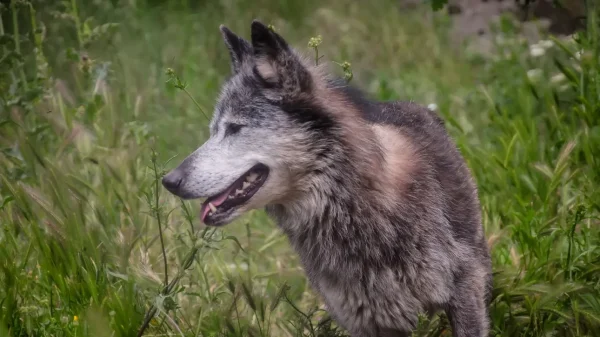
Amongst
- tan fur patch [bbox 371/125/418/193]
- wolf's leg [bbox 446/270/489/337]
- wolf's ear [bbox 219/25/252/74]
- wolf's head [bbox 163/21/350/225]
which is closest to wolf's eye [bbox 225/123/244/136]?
wolf's head [bbox 163/21/350/225]

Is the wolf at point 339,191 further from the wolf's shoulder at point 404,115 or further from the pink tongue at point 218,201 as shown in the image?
the wolf's shoulder at point 404,115

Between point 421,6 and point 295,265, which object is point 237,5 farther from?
point 295,265

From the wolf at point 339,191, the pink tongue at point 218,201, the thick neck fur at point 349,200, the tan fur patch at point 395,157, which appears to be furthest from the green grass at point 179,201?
the tan fur patch at point 395,157

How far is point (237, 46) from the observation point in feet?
11.1

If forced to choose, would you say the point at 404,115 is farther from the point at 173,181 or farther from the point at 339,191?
the point at 173,181

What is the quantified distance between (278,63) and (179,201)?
1962 millimetres

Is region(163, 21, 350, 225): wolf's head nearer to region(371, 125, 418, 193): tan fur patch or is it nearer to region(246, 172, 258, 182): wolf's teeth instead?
region(246, 172, 258, 182): wolf's teeth

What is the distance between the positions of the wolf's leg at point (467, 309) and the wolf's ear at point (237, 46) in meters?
1.34

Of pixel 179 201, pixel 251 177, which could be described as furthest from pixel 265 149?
pixel 179 201

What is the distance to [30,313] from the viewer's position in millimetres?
3533

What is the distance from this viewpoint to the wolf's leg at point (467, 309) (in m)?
3.36

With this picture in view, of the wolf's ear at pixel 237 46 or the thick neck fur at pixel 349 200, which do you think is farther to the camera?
the wolf's ear at pixel 237 46

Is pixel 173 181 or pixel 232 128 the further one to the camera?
pixel 232 128

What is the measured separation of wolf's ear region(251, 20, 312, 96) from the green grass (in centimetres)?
52
